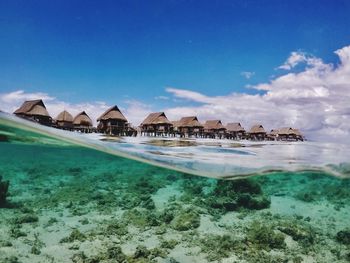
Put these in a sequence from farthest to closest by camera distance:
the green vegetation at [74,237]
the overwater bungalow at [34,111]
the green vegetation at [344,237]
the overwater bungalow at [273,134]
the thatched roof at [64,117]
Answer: the overwater bungalow at [273,134] → the thatched roof at [64,117] → the overwater bungalow at [34,111] → the green vegetation at [344,237] → the green vegetation at [74,237]

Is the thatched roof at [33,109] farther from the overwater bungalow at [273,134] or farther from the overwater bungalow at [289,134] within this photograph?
the overwater bungalow at [289,134]

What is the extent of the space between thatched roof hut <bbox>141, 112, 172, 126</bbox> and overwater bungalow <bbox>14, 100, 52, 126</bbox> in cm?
1053

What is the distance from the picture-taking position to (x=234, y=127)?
47.5 meters

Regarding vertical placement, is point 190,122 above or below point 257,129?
above

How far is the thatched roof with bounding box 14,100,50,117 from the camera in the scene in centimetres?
2632

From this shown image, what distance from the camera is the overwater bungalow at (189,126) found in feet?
129

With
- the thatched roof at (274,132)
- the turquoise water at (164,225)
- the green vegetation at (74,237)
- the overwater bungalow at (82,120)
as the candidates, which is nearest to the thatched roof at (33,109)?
the overwater bungalow at (82,120)

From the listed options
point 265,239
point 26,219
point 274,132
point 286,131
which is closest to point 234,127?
point 286,131

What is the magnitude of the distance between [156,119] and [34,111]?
1208cm

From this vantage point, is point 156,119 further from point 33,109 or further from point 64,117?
point 33,109

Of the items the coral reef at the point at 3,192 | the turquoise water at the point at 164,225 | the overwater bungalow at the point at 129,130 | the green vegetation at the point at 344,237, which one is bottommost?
the green vegetation at the point at 344,237

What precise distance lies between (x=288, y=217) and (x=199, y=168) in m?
6.40

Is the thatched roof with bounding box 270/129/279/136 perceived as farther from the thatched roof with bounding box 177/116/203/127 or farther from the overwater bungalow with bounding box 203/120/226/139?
the thatched roof with bounding box 177/116/203/127

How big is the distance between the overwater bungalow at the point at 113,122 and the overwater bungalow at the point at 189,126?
10.9m
